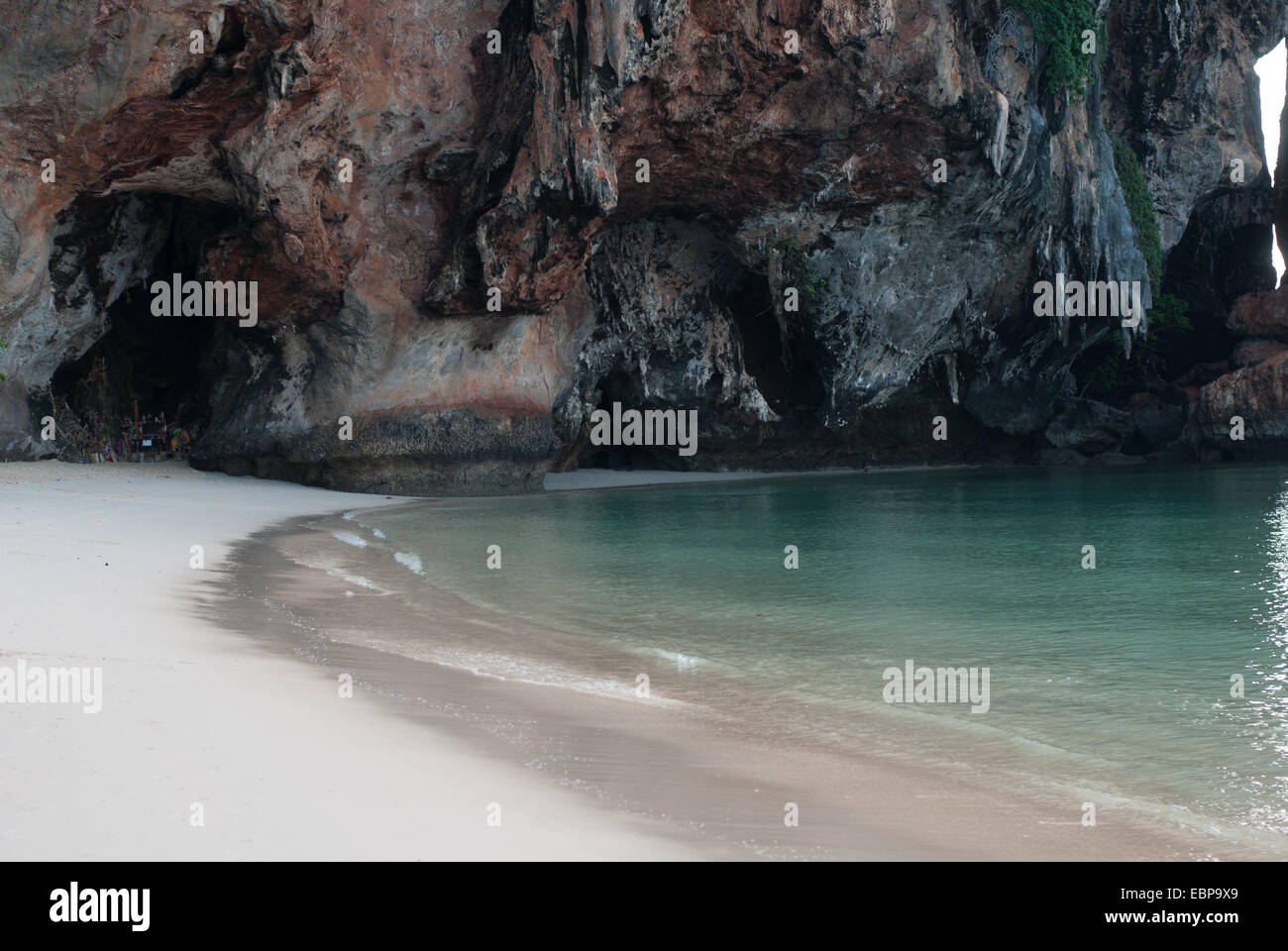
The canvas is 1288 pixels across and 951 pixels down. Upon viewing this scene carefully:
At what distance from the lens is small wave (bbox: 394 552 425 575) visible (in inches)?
428

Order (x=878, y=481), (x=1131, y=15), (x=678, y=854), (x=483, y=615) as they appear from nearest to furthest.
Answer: (x=678, y=854) → (x=483, y=615) → (x=878, y=481) → (x=1131, y=15)

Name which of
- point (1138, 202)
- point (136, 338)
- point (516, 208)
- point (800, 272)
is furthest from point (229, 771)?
point (1138, 202)

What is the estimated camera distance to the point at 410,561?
11.5 meters

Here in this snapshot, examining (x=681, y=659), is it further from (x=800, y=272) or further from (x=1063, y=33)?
(x=1063, y=33)

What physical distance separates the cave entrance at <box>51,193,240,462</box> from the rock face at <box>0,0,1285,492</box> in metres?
0.11

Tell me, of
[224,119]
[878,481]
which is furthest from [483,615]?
[878,481]

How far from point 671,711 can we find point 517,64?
18.3 metres

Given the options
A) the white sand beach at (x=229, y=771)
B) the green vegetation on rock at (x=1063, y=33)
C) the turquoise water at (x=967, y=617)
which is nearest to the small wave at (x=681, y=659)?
the turquoise water at (x=967, y=617)

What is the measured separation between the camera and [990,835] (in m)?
3.83

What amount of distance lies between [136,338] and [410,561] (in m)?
18.4

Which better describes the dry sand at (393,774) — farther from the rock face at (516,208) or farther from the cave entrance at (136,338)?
the cave entrance at (136,338)

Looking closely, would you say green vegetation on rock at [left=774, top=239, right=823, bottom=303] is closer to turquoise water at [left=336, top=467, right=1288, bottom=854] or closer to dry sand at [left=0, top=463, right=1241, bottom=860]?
turquoise water at [left=336, top=467, right=1288, bottom=854]

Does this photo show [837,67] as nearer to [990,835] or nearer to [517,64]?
[517,64]

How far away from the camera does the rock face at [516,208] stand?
18.8 meters
